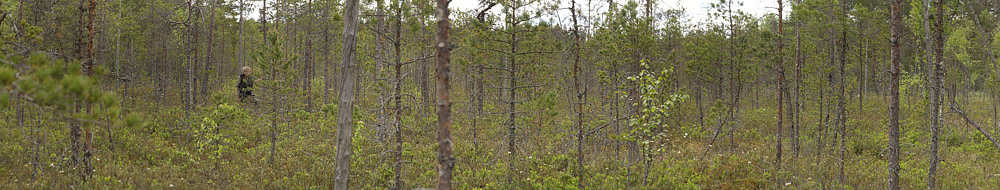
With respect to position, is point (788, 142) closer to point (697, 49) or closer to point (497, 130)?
point (697, 49)

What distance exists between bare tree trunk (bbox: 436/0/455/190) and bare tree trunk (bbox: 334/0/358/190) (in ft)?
6.41

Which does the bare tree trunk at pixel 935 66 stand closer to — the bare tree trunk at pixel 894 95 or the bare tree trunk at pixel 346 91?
the bare tree trunk at pixel 894 95

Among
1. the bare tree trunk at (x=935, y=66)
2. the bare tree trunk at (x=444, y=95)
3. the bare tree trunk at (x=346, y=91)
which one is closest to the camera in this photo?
the bare tree trunk at (x=444, y=95)

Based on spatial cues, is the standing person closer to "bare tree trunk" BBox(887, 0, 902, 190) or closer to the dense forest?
the dense forest

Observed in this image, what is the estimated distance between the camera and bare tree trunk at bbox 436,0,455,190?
4.37m

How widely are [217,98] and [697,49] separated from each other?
1361 cm

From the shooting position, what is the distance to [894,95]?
6.61 m

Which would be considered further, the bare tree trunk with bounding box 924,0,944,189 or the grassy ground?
the grassy ground

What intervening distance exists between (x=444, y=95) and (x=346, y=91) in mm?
2119

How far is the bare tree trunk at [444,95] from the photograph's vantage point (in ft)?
14.3

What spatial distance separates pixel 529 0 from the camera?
30.1ft

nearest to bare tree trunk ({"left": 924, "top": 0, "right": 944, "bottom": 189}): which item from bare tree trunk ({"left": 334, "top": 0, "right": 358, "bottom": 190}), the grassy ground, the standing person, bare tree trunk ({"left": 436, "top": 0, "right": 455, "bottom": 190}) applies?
the grassy ground

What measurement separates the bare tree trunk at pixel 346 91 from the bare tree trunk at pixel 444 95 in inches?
77.0

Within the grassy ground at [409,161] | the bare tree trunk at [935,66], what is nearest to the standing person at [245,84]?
the grassy ground at [409,161]
